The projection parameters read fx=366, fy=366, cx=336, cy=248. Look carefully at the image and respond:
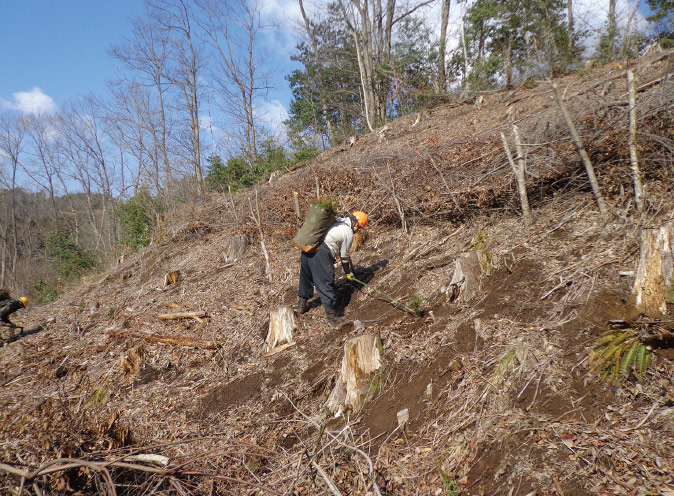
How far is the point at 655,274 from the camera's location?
3088 mm

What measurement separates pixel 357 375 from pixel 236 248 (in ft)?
20.2

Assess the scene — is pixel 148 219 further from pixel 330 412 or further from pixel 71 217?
pixel 71 217

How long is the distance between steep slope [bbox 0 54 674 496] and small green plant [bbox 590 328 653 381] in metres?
0.07

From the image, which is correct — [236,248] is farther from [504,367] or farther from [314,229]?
[504,367]

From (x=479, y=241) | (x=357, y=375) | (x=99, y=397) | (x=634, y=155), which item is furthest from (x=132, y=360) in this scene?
(x=634, y=155)

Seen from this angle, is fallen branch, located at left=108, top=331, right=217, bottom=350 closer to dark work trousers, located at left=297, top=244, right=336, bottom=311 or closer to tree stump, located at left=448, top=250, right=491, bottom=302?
dark work trousers, located at left=297, top=244, right=336, bottom=311

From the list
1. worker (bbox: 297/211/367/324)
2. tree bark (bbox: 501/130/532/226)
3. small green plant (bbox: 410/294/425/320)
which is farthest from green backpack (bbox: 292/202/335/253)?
tree bark (bbox: 501/130/532/226)

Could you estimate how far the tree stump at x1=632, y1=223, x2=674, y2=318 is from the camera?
9.93 feet

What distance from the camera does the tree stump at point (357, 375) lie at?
366 centimetres

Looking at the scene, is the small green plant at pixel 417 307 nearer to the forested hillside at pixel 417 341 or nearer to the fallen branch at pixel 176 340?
the forested hillside at pixel 417 341

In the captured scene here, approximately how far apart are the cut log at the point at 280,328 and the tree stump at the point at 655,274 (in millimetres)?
3906

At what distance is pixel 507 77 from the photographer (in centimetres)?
1424

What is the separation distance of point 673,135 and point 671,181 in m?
0.62

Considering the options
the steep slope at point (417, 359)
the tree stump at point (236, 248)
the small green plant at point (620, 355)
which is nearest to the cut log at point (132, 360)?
the steep slope at point (417, 359)
